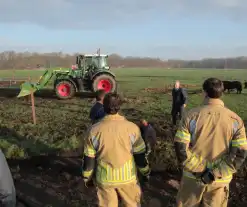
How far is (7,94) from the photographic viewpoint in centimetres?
1822

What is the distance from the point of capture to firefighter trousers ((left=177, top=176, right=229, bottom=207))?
Answer: 312 cm

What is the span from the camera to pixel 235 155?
3061 millimetres

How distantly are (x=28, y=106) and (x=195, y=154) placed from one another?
452 inches

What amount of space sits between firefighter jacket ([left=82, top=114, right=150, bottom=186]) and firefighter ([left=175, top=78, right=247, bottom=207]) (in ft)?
1.44

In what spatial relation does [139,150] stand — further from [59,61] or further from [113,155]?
[59,61]

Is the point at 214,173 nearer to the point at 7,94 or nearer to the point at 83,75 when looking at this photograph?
the point at 83,75

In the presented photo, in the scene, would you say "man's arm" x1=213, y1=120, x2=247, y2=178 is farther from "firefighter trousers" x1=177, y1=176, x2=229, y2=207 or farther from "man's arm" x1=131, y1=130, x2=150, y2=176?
"man's arm" x1=131, y1=130, x2=150, y2=176

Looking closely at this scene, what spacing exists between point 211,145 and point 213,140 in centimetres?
5

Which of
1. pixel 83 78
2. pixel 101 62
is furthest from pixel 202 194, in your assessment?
pixel 101 62

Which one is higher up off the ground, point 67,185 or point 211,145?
point 211,145

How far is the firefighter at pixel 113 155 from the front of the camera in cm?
303

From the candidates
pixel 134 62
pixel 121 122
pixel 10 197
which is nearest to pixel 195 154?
pixel 121 122

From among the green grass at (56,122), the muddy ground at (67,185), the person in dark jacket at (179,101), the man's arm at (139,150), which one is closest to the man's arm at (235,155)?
the man's arm at (139,150)

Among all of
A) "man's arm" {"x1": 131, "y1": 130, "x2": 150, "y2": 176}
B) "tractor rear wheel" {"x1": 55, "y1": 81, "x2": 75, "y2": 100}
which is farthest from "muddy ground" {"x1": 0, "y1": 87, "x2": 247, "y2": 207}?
"tractor rear wheel" {"x1": 55, "y1": 81, "x2": 75, "y2": 100}
